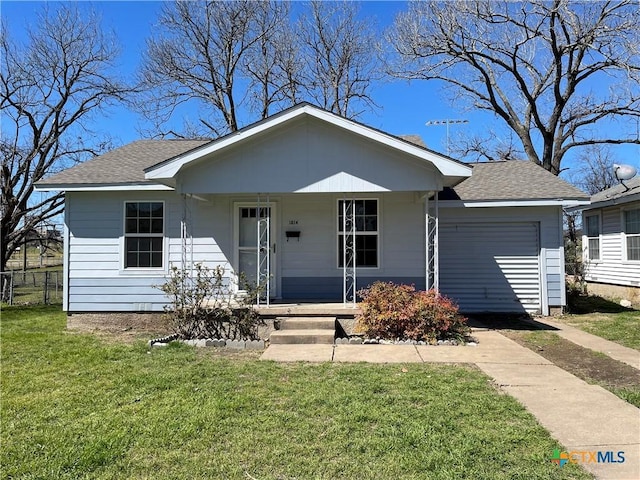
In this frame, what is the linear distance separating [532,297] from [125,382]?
909 cm

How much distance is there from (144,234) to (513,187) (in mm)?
8715

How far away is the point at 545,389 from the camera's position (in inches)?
184

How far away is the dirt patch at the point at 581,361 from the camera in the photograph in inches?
204

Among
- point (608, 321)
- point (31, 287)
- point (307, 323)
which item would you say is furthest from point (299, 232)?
point (31, 287)

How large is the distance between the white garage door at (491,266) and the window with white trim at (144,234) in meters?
6.60

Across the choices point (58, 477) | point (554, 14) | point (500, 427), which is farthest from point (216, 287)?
point (554, 14)

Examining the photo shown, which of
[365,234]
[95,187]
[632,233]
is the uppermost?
[95,187]

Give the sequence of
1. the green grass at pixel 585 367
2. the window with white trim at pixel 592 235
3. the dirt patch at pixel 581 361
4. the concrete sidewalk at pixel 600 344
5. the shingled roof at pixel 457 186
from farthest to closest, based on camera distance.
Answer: the window with white trim at pixel 592 235 → the shingled roof at pixel 457 186 → the concrete sidewalk at pixel 600 344 → the dirt patch at pixel 581 361 → the green grass at pixel 585 367

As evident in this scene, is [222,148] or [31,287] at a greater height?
[222,148]

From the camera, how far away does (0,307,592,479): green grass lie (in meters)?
2.98

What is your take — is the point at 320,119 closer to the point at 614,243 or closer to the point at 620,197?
the point at 620,197

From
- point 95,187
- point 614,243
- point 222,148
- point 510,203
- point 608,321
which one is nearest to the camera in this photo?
point 222,148

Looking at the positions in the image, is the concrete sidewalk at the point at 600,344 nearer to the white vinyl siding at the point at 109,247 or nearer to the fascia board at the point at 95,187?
the white vinyl siding at the point at 109,247

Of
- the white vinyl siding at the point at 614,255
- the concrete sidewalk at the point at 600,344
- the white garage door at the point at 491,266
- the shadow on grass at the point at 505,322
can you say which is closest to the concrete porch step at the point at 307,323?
the shadow on grass at the point at 505,322
